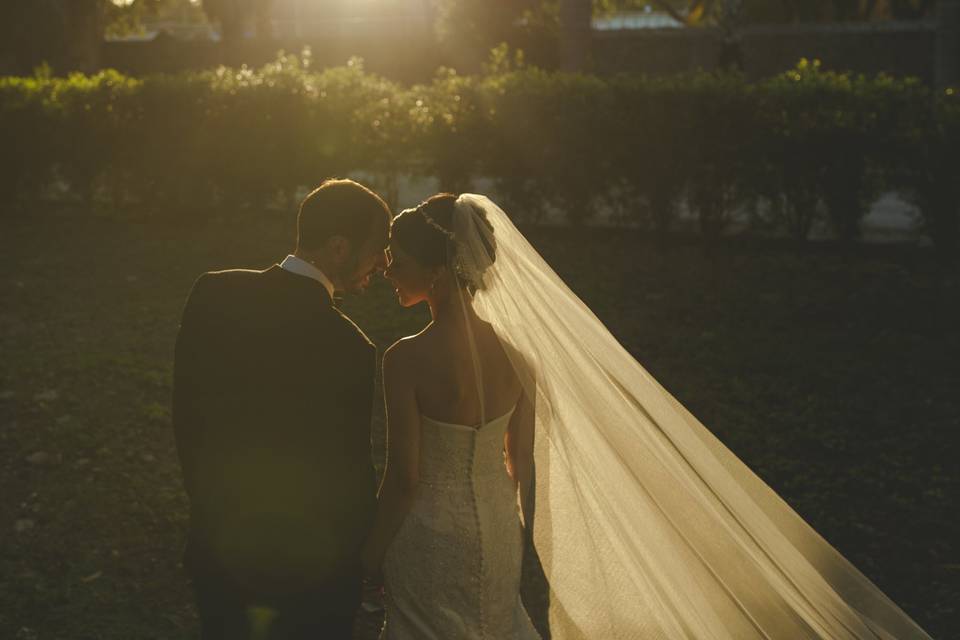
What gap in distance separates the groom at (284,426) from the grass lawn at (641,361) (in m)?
2.08

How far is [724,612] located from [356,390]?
1413mm

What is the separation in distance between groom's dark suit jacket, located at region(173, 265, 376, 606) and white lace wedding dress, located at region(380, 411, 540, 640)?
20cm

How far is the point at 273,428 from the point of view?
10.9ft

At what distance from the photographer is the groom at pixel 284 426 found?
10.9 feet

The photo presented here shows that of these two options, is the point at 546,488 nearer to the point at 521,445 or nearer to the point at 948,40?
the point at 521,445

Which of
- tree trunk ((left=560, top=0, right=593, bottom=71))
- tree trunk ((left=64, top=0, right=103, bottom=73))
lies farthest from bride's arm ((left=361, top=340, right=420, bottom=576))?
tree trunk ((left=64, top=0, right=103, bottom=73))

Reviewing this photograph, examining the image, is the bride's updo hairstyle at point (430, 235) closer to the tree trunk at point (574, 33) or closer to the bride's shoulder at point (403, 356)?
the bride's shoulder at point (403, 356)

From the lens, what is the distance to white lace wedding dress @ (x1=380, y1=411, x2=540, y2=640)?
3.58m

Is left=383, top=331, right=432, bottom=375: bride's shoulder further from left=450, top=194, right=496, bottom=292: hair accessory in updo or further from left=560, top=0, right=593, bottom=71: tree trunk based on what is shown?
left=560, top=0, right=593, bottom=71: tree trunk

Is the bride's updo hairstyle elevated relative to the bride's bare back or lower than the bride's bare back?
elevated

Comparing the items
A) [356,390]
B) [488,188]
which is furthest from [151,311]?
[356,390]

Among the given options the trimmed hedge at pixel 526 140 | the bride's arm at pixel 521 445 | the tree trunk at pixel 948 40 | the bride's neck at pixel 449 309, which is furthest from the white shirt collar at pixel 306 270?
the tree trunk at pixel 948 40

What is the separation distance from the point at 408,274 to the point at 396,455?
55 centimetres

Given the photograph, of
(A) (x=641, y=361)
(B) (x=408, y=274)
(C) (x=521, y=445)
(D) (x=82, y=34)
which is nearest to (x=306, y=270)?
(B) (x=408, y=274)
